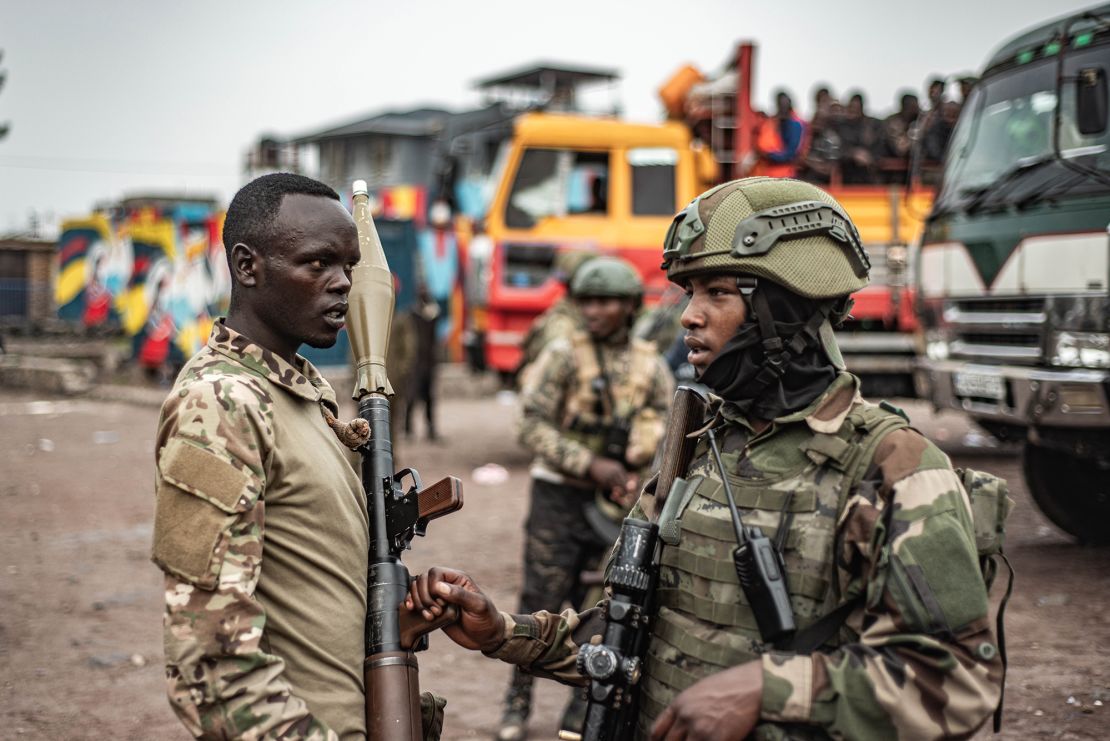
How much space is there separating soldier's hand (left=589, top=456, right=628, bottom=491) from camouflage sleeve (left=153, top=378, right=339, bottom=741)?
2.68m

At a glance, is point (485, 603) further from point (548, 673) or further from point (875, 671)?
point (875, 671)

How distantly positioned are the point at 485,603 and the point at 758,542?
24.3 inches

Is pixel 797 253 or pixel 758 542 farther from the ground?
pixel 797 253

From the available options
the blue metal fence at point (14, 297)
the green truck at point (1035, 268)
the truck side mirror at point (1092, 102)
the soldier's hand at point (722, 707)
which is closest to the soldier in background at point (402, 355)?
the green truck at point (1035, 268)

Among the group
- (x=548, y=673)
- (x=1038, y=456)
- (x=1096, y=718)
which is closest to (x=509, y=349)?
(x=1038, y=456)

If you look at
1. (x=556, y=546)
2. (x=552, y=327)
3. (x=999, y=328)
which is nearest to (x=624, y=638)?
(x=556, y=546)

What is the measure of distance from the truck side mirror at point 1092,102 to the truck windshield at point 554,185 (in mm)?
5123

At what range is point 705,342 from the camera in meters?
2.12

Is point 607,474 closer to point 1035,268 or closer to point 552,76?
point 1035,268

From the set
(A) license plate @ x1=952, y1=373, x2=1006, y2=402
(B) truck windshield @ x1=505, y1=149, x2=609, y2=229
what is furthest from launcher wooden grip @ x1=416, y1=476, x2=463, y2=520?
(B) truck windshield @ x1=505, y1=149, x2=609, y2=229

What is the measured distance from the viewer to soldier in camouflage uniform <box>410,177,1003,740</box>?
1.77 metres

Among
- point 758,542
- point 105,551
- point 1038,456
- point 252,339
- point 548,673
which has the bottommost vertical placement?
point 105,551

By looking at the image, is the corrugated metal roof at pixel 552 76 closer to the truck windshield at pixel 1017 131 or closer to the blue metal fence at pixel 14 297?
the blue metal fence at pixel 14 297

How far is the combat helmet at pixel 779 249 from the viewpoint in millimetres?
2033
